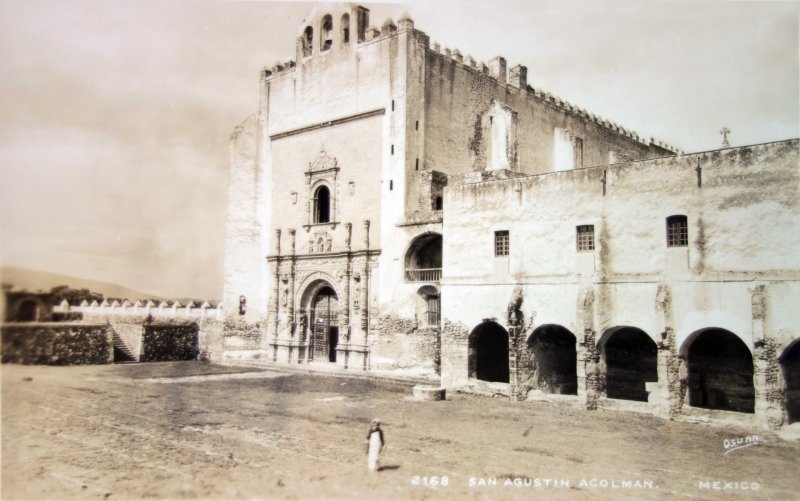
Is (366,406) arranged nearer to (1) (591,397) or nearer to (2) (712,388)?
(1) (591,397)

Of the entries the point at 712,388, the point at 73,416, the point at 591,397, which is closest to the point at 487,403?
the point at 591,397

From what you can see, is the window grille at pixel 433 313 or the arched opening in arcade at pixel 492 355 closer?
the arched opening in arcade at pixel 492 355

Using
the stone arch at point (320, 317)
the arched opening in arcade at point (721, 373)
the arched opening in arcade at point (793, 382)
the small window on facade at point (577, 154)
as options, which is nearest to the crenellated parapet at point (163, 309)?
the stone arch at point (320, 317)

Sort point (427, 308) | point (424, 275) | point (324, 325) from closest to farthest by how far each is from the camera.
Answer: point (427, 308)
point (424, 275)
point (324, 325)

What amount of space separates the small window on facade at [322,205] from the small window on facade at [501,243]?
10.1 metres

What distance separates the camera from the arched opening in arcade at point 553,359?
19.1 meters

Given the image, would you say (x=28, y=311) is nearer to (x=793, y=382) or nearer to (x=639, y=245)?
(x=639, y=245)

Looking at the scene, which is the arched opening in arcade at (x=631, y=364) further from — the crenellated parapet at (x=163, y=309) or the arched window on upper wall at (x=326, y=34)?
the crenellated parapet at (x=163, y=309)

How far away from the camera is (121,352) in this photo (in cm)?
2916

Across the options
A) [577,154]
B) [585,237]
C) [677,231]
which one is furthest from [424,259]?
[677,231]

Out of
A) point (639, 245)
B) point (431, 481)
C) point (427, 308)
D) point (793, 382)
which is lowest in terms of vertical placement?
point (431, 481)

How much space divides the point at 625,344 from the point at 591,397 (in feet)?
13.1

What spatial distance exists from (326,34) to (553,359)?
1693 cm

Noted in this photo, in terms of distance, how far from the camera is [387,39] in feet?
82.8
